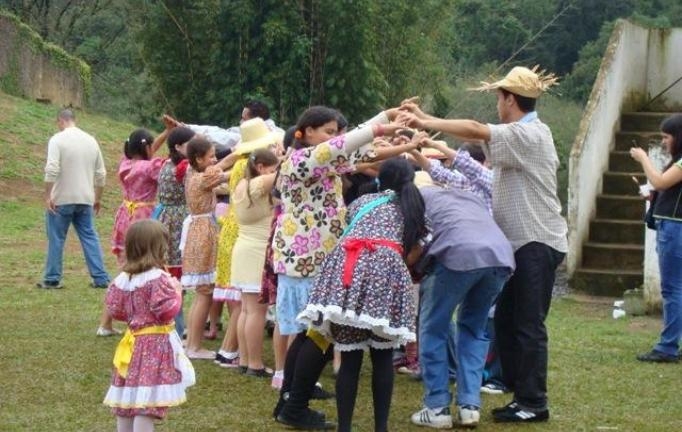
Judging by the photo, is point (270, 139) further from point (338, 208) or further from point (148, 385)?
point (148, 385)

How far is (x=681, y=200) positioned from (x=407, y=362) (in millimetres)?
2426

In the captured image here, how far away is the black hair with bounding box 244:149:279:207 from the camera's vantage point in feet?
25.0

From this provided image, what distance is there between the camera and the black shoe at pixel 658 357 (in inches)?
341

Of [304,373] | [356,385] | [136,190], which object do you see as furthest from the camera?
[136,190]

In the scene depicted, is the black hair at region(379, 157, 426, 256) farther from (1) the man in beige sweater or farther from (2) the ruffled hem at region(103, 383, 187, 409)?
(1) the man in beige sweater

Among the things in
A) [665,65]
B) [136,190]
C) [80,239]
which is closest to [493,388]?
[136,190]

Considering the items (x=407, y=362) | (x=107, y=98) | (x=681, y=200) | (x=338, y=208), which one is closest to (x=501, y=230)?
(x=338, y=208)

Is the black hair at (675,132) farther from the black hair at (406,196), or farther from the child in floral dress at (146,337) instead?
the child in floral dress at (146,337)

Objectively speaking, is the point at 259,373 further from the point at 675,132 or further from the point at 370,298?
the point at 675,132

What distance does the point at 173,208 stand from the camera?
883 centimetres

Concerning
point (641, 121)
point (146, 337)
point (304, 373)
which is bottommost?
point (304, 373)

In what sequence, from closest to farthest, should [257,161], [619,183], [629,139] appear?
[257,161]
[619,183]
[629,139]

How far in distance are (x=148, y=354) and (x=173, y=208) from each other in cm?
338

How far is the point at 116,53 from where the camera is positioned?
4588 centimetres
